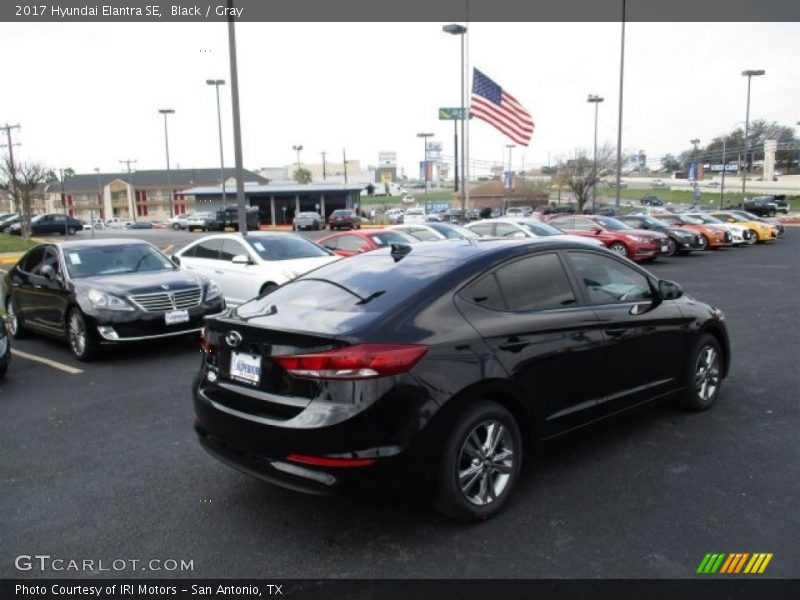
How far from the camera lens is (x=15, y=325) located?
9914mm

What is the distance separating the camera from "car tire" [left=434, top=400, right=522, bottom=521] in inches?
140

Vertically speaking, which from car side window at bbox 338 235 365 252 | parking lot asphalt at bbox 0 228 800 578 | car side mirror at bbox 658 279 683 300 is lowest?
parking lot asphalt at bbox 0 228 800 578

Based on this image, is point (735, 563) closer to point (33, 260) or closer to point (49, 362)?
point (49, 362)

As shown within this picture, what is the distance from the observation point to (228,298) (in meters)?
11.4

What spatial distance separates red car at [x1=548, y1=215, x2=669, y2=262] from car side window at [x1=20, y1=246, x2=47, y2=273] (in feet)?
50.3

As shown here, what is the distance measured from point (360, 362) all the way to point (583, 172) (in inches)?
2075

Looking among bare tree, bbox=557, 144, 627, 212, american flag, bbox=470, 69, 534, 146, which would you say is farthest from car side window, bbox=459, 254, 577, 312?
bare tree, bbox=557, 144, 627, 212

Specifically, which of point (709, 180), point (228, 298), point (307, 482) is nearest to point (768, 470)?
point (307, 482)

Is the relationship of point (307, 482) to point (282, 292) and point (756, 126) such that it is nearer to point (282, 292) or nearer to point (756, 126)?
point (282, 292)

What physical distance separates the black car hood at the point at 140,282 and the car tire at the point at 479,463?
5.78 m

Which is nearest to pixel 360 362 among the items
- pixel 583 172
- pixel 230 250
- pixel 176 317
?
pixel 176 317

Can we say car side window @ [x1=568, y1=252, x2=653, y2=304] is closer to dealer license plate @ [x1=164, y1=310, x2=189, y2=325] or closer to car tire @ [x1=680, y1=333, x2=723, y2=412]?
car tire @ [x1=680, y1=333, x2=723, y2=412]
